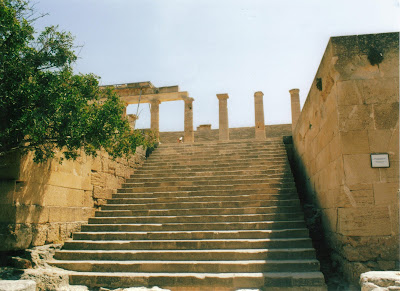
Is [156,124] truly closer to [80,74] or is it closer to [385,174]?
[80,74]

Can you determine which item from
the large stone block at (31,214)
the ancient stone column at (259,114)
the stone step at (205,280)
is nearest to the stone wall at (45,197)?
the large stone block at (31,214)

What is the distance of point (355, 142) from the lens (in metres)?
5.03

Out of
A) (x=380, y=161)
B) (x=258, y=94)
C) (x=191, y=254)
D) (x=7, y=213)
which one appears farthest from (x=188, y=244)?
(x=258, y=94)

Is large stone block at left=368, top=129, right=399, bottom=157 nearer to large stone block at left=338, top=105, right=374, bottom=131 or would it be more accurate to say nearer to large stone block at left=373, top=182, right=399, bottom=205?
large stone block at left=338, top=105, right=374, bottom=131

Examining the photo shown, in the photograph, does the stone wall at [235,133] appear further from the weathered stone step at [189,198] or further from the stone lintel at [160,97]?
the weathered stone step at [189,198]

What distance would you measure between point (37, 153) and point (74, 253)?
83.3 inches

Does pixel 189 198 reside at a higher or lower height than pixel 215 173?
lower

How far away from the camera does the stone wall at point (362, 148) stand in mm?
4738

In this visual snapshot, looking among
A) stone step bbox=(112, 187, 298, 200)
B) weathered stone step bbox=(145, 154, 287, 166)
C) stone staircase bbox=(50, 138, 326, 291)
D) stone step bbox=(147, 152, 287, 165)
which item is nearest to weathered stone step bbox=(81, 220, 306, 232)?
stone staircase bbox=(50, 138, 326, 291)

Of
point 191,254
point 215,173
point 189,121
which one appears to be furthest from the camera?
point 189,121

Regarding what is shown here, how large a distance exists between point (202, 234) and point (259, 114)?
11124mm

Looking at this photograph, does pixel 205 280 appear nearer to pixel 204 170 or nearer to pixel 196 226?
pixel 196 226

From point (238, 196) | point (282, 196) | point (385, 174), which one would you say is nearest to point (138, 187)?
point (238, 196)

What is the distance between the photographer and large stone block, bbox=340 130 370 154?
16.4 feet
